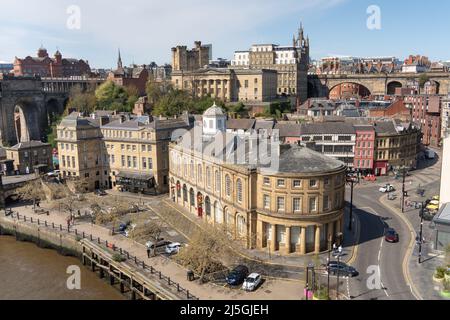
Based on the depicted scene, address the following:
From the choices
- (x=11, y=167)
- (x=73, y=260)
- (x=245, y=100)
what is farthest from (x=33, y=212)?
(x=245, y=100)

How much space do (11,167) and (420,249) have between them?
70231 mm

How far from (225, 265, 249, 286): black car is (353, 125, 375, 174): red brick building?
47.4m

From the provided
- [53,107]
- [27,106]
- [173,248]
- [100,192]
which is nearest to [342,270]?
[173,248]

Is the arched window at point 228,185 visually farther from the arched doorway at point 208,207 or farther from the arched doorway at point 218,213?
Answer: the arched doorway at point 208,207

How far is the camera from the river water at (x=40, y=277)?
1692 inches

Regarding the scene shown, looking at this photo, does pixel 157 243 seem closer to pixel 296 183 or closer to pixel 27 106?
pixel 296 183

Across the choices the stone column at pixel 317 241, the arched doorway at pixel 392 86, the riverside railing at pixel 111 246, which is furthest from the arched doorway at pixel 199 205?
the arched doorway at pixel 392 86

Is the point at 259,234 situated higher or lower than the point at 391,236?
higher

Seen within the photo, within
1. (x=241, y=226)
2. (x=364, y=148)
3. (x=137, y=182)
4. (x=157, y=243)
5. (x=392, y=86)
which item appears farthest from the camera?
(x=392, y=86)

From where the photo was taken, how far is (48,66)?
549 feet

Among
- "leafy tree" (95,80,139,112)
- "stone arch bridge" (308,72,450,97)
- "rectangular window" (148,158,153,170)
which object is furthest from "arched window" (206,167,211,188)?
"stone arch bridge" (308,72,450,97)

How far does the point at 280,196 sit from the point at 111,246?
19.4m
